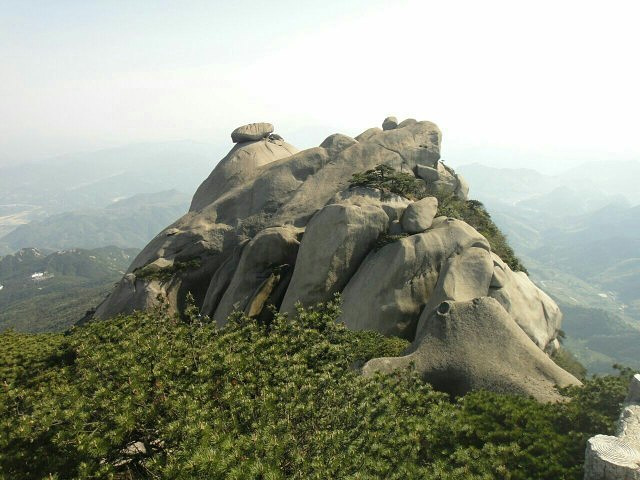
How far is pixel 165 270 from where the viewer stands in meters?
44.9

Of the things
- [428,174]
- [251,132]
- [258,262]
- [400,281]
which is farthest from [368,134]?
[400,281]

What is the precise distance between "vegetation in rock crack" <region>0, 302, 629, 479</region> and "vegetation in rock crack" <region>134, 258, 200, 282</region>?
23242 mm

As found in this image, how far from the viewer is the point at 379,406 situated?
16594 mm

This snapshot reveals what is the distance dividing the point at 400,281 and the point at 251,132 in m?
39.6

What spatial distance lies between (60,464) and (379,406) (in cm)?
1138

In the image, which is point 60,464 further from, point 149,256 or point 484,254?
point 149,256

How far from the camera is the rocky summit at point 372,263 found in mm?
25266

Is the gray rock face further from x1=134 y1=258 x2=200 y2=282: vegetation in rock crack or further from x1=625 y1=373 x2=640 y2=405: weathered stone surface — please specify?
x1=134 y1=258 x2=200 y2=282: vegetation in rock crack

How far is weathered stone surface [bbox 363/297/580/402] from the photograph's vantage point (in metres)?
23.6

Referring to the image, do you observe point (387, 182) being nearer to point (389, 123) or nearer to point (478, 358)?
point (478, 358)

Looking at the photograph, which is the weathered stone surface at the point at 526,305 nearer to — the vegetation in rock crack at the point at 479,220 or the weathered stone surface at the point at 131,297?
the vegetation in rock crack at the point at 479,220

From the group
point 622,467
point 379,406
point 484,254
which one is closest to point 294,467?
point 379,406

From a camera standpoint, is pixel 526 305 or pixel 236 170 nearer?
pixel 526 305

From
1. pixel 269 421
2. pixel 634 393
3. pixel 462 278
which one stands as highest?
pixel 269 421
